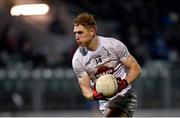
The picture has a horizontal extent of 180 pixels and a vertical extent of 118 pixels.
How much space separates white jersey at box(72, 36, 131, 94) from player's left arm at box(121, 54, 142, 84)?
48 millimetres

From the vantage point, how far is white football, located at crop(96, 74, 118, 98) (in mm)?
7230

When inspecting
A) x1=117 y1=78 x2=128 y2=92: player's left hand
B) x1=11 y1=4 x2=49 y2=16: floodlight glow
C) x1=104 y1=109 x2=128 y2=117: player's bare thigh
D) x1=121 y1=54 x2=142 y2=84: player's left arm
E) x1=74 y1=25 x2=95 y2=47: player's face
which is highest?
x1=11 y1=4 x2=49 y2=16: floodlight glow

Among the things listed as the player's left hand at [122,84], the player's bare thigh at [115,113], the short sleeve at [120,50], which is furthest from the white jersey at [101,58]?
the player's bare thigh at [115,113]

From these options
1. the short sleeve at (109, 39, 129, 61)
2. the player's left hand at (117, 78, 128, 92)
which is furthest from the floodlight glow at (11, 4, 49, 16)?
the player's left hand at (117, 78, 128, 92)

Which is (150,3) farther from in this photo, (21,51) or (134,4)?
(21,51)

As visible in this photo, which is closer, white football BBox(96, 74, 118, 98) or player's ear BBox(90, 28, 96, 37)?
white football BBox(96, 74, 118, 98)

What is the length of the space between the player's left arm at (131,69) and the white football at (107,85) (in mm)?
226

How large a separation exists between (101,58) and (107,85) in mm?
462

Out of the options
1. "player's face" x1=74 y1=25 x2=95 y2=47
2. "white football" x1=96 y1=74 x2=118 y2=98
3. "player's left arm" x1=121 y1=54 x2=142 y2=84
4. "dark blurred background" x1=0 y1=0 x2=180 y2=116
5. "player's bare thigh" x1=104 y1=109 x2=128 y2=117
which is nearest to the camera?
"white football" x1=96 y1=74 x2=118 y2=98

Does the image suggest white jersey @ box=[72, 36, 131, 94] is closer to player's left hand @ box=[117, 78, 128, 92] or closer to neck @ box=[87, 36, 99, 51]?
neck @ box=[87, 36, 99, 51]

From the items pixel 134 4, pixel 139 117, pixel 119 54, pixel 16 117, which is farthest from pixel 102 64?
pixel 134 4

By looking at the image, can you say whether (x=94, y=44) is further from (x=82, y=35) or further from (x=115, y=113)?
(x=115, y=113)

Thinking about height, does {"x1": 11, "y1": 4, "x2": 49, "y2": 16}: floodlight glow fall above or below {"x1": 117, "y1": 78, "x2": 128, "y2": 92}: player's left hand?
above

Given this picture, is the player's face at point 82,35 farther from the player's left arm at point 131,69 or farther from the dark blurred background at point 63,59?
the dark blurred background at point 63,59
